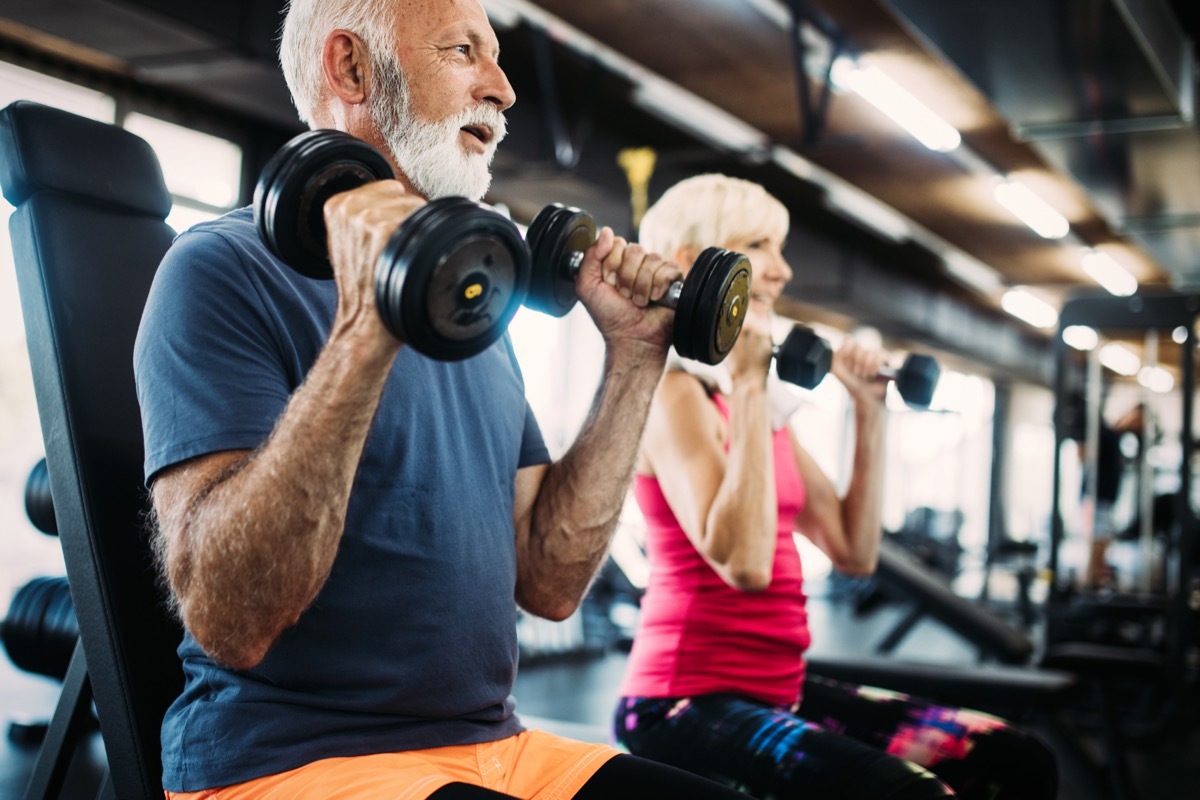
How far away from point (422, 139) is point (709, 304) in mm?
351

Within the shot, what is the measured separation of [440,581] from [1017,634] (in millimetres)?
3167

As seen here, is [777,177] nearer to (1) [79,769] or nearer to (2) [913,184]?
(2) [913,184]

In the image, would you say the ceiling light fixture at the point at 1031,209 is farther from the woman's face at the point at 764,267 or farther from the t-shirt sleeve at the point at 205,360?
the t-shirt sleeve at the point at 205,360

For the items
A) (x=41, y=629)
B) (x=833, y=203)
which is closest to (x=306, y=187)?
(x=41, y=629)

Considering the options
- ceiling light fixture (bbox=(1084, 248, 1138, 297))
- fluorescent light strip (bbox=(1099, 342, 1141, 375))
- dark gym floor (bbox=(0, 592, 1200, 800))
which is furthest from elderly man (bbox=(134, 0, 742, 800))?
fluorescent light strip (bbox=(1099, 342, 1141, 375))

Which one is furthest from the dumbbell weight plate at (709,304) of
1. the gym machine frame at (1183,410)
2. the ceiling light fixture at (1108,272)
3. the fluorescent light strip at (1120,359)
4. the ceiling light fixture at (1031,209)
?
the fluorescent light strip at (1120,359)

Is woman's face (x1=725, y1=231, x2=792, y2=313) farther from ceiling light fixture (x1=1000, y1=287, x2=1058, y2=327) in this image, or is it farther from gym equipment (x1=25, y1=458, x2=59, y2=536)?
ceiling light fixture (x1=1000, y1=287, x2=1058, y2=327)

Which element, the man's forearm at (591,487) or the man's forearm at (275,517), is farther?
the man's forearm at (591,487)

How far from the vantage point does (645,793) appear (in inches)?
41.7

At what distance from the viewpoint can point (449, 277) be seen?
0.78 metres

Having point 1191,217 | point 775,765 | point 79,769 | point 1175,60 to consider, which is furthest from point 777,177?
point 775,765

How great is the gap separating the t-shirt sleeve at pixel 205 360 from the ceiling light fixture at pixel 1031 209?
21.7ft

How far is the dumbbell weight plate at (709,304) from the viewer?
3.75ft

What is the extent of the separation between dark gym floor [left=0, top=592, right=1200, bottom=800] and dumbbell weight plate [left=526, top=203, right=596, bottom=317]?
2.67 ft
